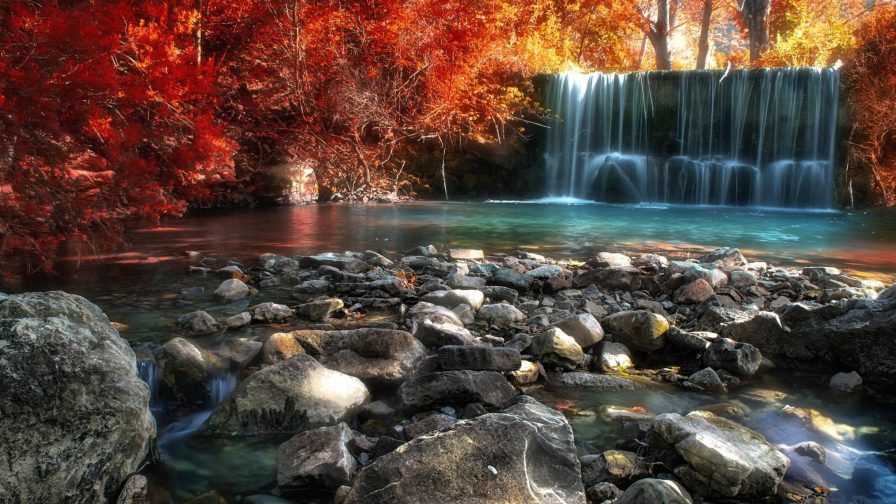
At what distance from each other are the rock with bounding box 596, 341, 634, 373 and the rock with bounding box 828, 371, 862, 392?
3.99 ft

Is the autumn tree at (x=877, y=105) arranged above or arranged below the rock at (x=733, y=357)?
above

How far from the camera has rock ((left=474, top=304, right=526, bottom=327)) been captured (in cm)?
471

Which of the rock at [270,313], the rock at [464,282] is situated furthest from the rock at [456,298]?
the rock at [270,313]

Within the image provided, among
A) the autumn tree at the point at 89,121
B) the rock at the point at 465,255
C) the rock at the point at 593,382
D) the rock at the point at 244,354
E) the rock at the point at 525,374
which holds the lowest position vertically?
the rock at the point at 593,382

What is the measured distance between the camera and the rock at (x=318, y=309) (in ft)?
A: 16.0

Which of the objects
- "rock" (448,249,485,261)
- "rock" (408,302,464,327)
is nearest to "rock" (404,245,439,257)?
"rock" (448,249,485,261)

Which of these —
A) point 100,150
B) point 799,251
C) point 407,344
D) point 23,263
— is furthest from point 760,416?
point 100,150

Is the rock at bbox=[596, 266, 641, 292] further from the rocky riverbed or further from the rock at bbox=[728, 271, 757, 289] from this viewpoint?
the rock at bbox=[728, 271, 757, 289]

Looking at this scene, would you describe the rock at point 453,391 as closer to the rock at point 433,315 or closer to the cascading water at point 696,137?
the rock at point 433,315

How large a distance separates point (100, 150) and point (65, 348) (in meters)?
7.35

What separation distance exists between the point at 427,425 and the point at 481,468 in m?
0.66

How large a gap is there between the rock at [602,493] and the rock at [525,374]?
1213mm

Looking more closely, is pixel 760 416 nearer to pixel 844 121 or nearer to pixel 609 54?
pixel 844 121

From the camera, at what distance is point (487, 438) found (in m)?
2.38
